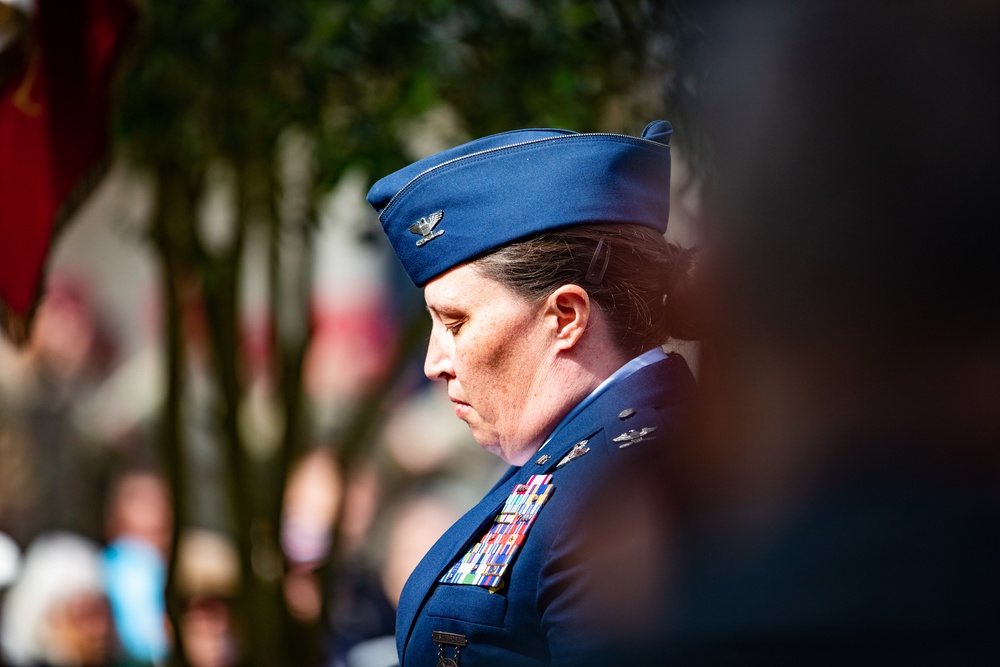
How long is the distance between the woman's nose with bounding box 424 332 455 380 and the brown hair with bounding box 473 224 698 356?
0.45 ft

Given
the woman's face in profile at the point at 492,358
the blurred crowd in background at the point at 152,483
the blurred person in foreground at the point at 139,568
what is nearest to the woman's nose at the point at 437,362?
the woman's face in profile at the point at 492,358

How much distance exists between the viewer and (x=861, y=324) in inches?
26.7

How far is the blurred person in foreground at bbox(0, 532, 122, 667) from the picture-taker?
5.77m

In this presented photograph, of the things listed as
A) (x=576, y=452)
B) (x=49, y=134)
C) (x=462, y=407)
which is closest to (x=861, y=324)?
(x=576, y=452)

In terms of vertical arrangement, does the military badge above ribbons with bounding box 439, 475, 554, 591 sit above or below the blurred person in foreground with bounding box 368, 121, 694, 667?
below

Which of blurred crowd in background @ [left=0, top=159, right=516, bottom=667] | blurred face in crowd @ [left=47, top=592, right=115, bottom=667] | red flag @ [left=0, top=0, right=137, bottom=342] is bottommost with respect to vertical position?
blurred face in crowd @ [left=47, top=592, right=115, bottom=667]

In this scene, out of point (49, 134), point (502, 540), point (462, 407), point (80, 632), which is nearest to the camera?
point (502, 540)

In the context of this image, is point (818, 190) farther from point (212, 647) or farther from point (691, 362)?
point (212, 647)

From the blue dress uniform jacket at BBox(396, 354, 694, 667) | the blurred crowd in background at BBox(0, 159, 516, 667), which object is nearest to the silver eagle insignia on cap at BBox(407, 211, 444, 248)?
the blue dress uniform jacket at BBox(396, 354, 694, 667)

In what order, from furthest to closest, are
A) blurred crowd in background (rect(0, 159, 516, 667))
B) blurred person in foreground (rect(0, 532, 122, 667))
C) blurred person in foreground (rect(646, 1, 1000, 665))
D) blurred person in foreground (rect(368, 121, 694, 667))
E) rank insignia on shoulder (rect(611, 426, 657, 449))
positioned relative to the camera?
1. blurred person in foreground (rect(0, 532, 122, 667))
2. blurred crowd in background (rect(0, 159, 516, 667))
3. blurred person in foreground (rect(368, 121, 694, 667))
4. rank insignia on shoulder (rect(611, 426, 657, 449))
5. blurred person in foreground (rect(646, 1, 1000, 665))

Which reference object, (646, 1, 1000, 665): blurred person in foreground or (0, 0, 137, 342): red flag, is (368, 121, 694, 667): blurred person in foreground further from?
(0, 0, 137, 342): red flag

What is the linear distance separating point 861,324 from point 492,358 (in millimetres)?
1144

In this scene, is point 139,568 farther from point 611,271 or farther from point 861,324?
point 861,324

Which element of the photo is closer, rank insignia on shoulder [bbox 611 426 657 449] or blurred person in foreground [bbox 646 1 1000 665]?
blurred person in foreground [bbox 646 1 1000 665]
